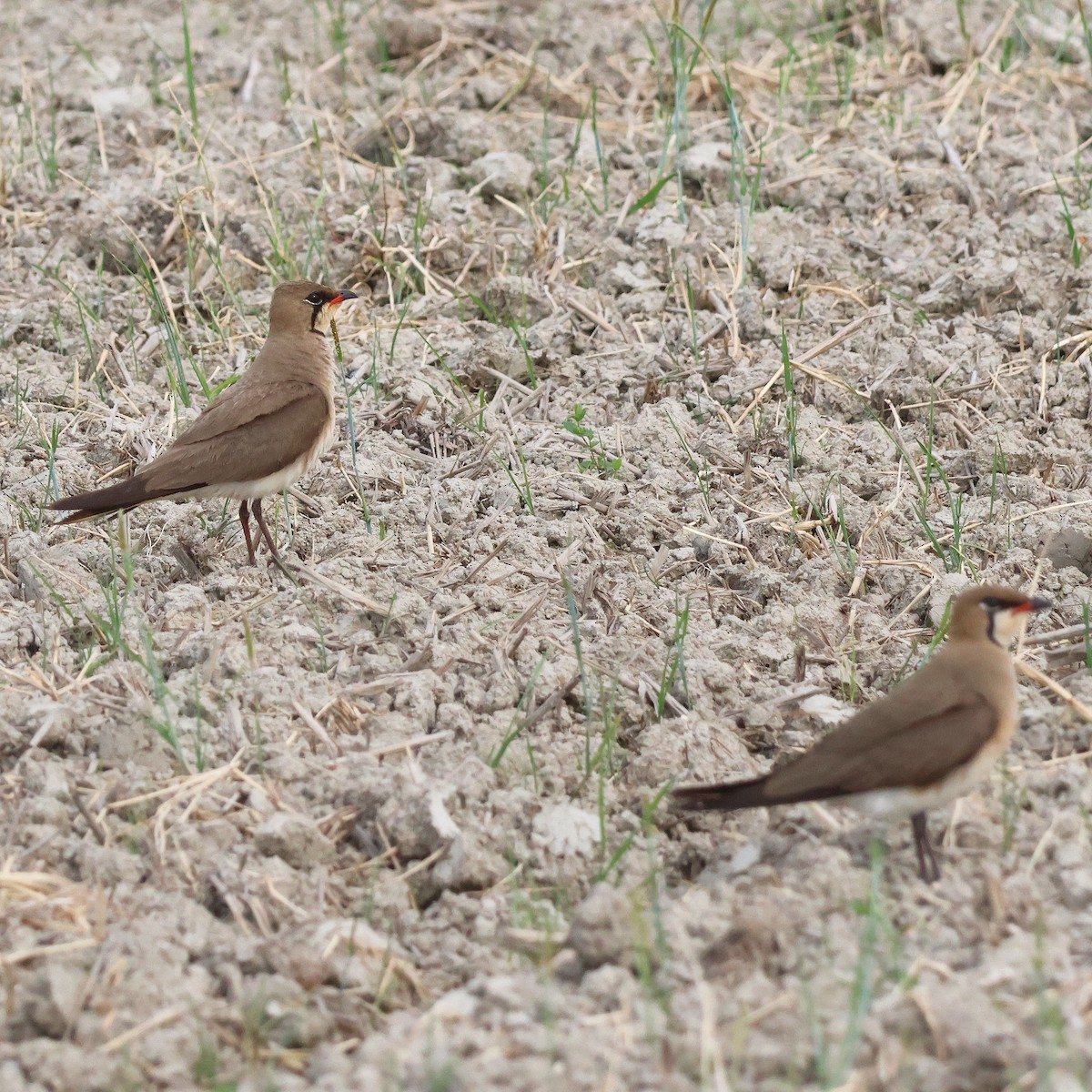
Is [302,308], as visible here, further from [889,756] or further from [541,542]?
[889,756]

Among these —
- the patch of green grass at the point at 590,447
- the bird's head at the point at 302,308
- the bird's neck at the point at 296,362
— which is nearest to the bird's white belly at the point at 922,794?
the patch of green grass at the point at 590,447

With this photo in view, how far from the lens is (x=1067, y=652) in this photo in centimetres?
433

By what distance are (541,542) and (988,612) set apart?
1.54 meters

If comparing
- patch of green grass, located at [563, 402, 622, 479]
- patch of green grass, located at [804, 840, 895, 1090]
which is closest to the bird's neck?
patch of green grass, located at [563, 402, 622, 479]

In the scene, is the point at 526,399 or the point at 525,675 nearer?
the point at 525,675

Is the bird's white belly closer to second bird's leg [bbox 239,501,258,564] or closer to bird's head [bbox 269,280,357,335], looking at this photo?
second bird's leg [bbox 239,501,258,564]

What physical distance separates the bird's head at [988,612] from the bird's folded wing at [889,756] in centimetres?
32

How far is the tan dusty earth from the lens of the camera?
10.5ft

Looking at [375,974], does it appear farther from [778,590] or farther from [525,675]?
[778,590]

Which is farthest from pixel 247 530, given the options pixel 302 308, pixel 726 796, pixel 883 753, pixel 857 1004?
pixel 857 1004

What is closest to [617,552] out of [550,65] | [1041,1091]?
[1041,1091]

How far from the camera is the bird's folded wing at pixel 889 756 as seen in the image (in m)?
3.49

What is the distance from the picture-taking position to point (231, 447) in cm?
482

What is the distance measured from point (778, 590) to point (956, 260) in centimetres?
213
